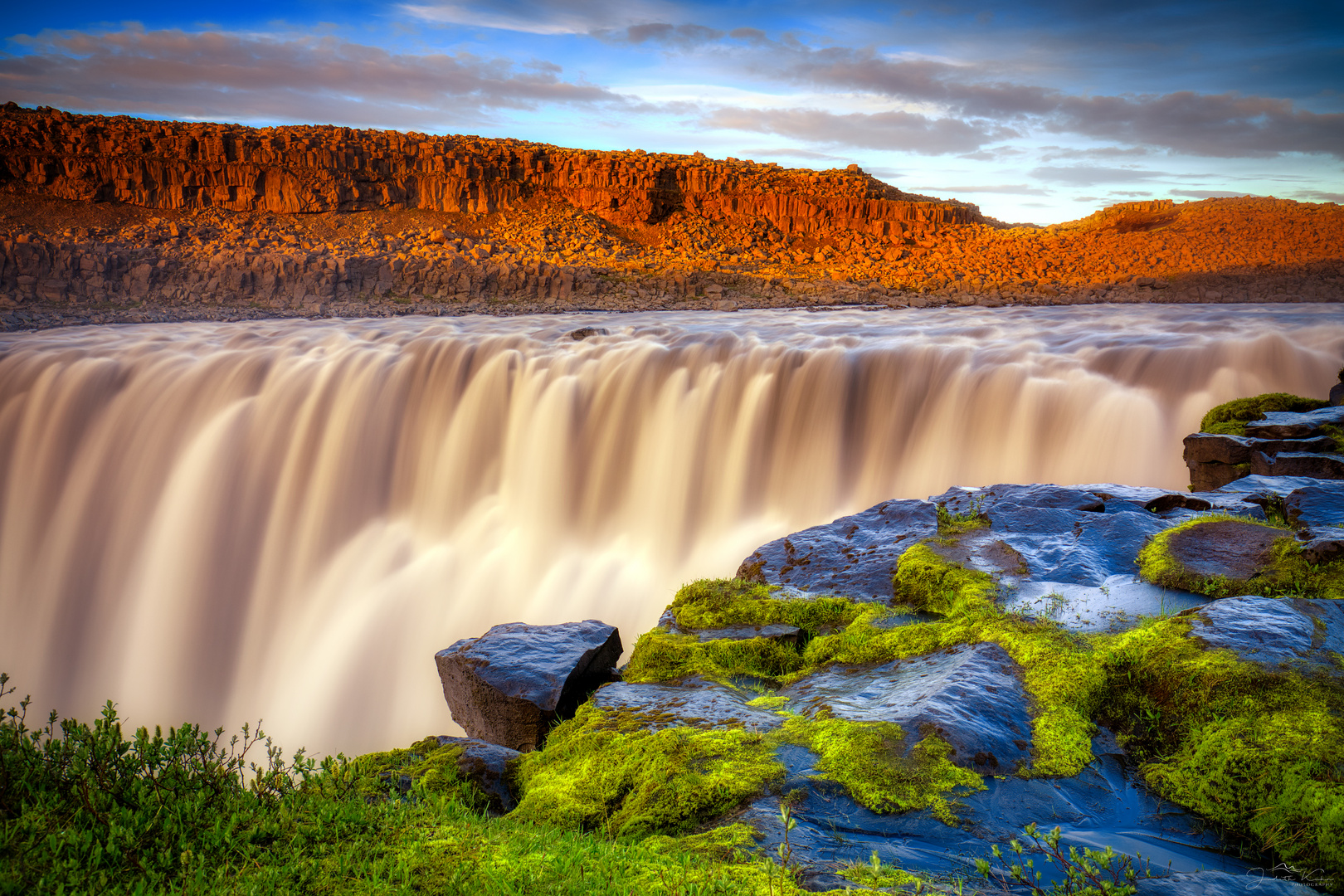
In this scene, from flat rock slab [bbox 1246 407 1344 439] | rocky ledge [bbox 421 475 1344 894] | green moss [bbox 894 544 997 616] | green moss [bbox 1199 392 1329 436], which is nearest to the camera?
rocky ledge [bbox 421 475 1344 894]

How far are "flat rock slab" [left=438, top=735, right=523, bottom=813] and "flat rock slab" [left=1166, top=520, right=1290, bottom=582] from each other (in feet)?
11.8

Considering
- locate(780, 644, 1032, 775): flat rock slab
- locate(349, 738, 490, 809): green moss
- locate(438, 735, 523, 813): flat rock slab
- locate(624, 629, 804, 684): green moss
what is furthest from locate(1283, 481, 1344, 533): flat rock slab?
locate(349, 738, 490, 809): green moss

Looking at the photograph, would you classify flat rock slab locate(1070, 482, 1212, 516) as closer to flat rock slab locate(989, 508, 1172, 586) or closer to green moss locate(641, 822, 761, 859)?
flat rock slab locate(989, 508, 1172, 586)

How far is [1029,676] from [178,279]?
35.0 metres

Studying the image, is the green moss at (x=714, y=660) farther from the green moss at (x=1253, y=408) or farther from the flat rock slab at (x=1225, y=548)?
the green moss at (x=1253, y=408)

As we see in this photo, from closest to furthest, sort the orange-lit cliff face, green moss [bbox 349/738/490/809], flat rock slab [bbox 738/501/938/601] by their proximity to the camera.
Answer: green moss [bbox 349/738/490/809]
flat rock slab [bbox 738/501/938/601]
the orange-lit cliff face

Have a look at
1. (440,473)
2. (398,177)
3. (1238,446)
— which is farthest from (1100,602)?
(398,177)

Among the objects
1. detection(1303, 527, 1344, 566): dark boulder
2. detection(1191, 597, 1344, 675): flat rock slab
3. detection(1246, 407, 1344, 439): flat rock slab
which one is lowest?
detection(1191, 597, 1344, 675): flat rock slab

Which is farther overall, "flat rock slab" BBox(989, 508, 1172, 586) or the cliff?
the cliff

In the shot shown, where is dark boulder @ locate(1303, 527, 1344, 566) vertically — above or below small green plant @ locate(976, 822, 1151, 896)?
above

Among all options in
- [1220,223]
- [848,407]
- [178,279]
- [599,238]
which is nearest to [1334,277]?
[1220,223]

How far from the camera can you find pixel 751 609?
4.46 metres

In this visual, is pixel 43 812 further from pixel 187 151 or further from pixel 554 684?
pixel 187 151

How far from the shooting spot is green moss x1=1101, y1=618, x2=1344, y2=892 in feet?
7.50
